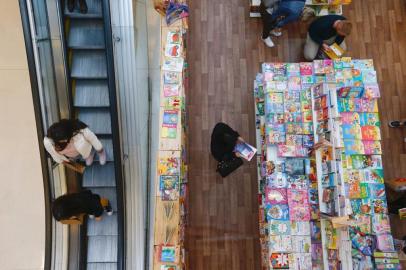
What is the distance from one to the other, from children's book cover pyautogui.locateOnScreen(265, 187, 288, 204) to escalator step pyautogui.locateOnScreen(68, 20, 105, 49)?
3.44 metres

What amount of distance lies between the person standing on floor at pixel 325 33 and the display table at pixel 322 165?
555mm

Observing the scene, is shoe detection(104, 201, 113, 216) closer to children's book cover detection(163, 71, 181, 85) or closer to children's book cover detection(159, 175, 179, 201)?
children's book cover detection(159, 175, 179, 201)

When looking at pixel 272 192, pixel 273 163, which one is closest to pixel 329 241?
pixel 272 192

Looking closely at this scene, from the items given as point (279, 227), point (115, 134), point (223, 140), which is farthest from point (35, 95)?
point (279, 227)

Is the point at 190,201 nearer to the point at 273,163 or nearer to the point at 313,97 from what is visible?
the point at 273,163


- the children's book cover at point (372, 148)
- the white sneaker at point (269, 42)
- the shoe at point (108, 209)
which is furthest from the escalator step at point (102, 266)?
the white sneaker at point (269, 42)

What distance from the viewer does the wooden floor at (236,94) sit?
5984 mm

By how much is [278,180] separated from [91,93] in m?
3.14

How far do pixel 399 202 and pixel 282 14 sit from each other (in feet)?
12.3

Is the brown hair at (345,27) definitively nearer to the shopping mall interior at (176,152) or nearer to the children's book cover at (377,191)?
the shopping mall interior at (176,152)

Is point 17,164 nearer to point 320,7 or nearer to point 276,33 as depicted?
point 276,33

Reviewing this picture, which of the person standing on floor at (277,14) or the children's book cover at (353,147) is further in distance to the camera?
the person standing on floor at (277,14)

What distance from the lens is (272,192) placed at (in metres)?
5.09

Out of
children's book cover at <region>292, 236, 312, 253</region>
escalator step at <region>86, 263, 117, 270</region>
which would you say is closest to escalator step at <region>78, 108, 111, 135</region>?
escalator step at <region>86, 263, 117, 270</region>
